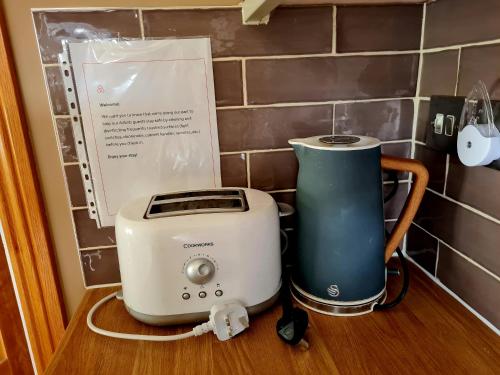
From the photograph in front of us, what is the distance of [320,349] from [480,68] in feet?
1.63

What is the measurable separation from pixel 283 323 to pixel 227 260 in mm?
136

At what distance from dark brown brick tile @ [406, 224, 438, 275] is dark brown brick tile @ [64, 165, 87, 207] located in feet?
2.23

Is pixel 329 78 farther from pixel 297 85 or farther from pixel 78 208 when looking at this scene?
pixel 78 208

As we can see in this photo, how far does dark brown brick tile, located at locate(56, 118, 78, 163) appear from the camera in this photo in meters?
0.69

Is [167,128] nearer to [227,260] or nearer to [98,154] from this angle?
[98,154]

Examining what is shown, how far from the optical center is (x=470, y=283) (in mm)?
648

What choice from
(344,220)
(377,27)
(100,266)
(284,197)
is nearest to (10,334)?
(100,266)

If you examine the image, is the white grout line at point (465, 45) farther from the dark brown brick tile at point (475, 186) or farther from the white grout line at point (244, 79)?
the white grout line at point (244, 79)

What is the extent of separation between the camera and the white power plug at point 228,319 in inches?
23.3

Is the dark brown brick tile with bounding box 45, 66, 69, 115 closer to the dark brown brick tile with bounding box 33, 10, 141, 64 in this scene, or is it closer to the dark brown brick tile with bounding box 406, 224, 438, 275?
the dark brown brick tile with bounding box 33, 10, 141, 64

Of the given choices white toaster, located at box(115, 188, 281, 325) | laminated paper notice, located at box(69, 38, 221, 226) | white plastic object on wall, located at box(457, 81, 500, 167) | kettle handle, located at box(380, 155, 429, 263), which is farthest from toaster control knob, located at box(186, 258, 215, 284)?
white plastic object on wall, located at box(457, 81, 500, 167)

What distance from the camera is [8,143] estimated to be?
674mm

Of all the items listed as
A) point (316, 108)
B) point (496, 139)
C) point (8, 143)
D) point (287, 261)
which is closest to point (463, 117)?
point (496, 139)

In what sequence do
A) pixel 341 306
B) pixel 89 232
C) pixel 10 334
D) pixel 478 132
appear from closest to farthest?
pixel 478 132, pixel 341 306, pixel 89 232, pixel 10 334
